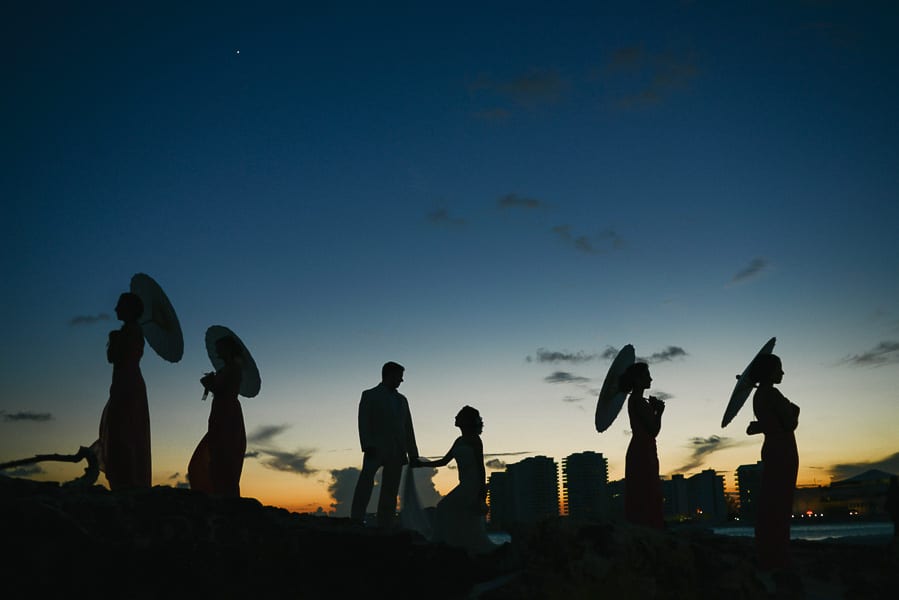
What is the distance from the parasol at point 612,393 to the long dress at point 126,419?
296 inches

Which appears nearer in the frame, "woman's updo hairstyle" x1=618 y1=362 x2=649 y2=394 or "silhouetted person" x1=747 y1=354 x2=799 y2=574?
"silhouetted person" x1=747 y1=354 x2=799 y2=574

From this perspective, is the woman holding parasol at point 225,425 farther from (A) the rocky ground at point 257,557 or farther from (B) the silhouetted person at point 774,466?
(B) the silhouetted person at point 774,466

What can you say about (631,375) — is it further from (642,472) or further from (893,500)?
(893,500)

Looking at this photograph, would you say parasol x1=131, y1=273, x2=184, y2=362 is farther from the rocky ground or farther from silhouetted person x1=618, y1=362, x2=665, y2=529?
silhouetted person x1=618, y1=362, x2=665, y2=529

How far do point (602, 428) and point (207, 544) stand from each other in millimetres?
7932

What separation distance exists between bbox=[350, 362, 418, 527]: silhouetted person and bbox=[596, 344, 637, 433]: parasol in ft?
11.4

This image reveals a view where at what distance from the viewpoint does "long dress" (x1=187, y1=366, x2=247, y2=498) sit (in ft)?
35.1

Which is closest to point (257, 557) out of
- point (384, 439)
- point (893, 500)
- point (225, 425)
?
point (225, 425)

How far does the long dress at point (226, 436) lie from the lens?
10.7 metres

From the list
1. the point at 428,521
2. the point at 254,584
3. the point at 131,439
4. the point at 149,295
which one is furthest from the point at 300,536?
the point at 428,521

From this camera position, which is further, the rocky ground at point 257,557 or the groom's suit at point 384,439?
the groom's suit at point 384,439

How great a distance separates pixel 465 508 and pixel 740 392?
5027 mm

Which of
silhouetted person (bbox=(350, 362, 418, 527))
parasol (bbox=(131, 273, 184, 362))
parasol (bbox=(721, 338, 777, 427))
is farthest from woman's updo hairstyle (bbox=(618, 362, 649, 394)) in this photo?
parasol (bbox=(131, 273, 184, 362))

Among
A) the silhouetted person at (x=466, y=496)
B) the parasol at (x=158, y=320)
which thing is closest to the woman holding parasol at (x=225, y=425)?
the parasol at (x=158, y=320)
